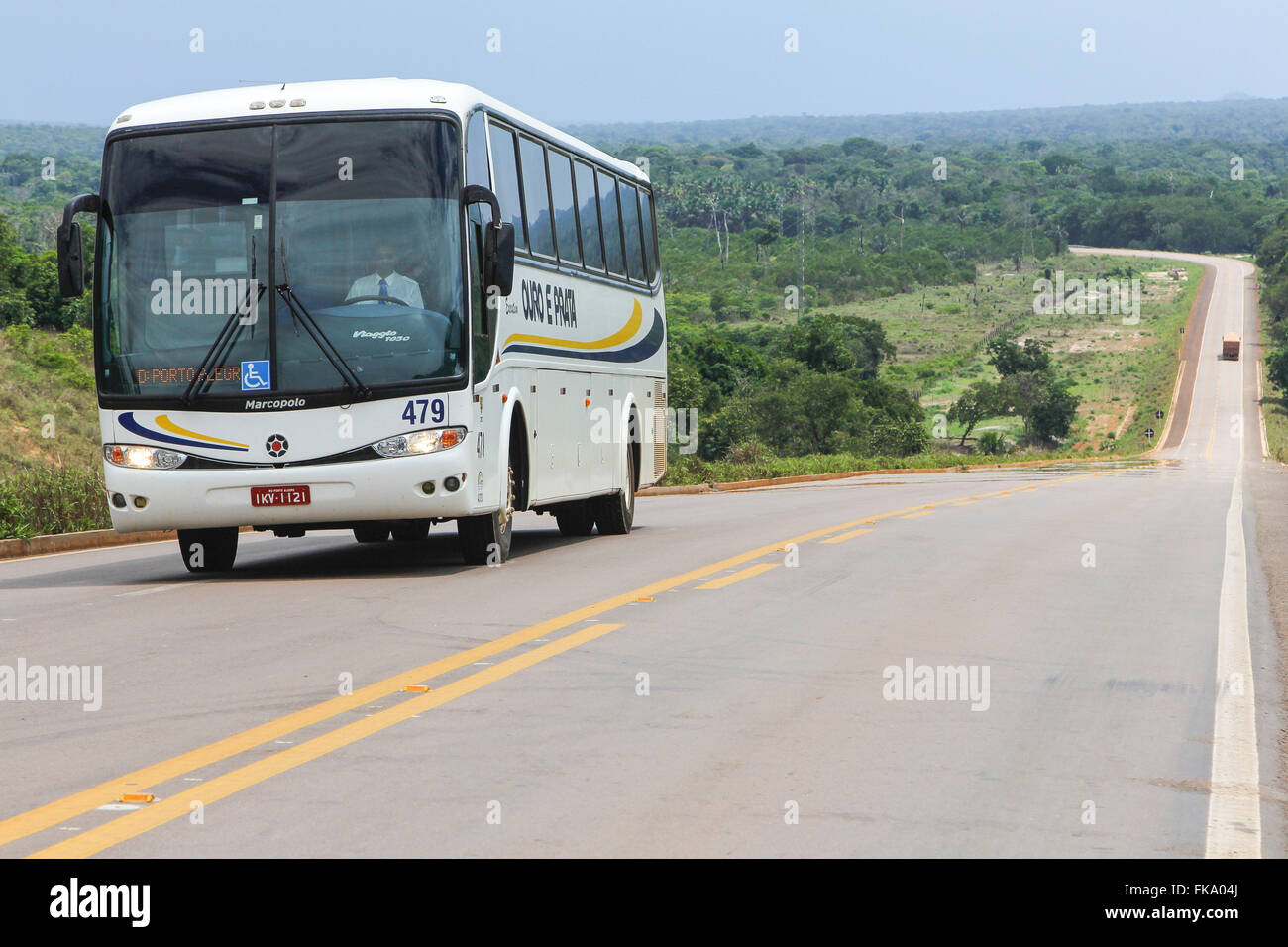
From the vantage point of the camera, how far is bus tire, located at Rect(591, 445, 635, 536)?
1831cm

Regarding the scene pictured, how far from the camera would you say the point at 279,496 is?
12.4 metres

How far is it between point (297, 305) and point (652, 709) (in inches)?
242

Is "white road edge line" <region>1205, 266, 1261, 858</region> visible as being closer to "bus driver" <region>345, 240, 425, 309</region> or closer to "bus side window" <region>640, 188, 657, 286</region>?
"bus driver" <region>345, 240, 425, 309</region>

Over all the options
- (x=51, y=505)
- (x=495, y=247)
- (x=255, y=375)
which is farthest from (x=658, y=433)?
(x=255, y=375)

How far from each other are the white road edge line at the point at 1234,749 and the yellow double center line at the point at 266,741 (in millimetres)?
3361

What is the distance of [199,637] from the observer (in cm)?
970

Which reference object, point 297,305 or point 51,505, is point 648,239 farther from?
point 297,305

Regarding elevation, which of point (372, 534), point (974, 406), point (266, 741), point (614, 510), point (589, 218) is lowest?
point (974, 406)

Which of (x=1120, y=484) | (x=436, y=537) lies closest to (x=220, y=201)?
(x=436, y=537)

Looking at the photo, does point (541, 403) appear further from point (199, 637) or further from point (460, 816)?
point (460, 816)

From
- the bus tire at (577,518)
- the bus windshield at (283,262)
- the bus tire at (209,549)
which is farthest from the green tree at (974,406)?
the bus windshield at (283,262)

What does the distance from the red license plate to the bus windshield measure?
75cm

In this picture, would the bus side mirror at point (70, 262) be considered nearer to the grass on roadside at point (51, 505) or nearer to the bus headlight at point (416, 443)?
the bus headlight at point (416, 443)

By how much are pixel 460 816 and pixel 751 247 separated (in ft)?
585
